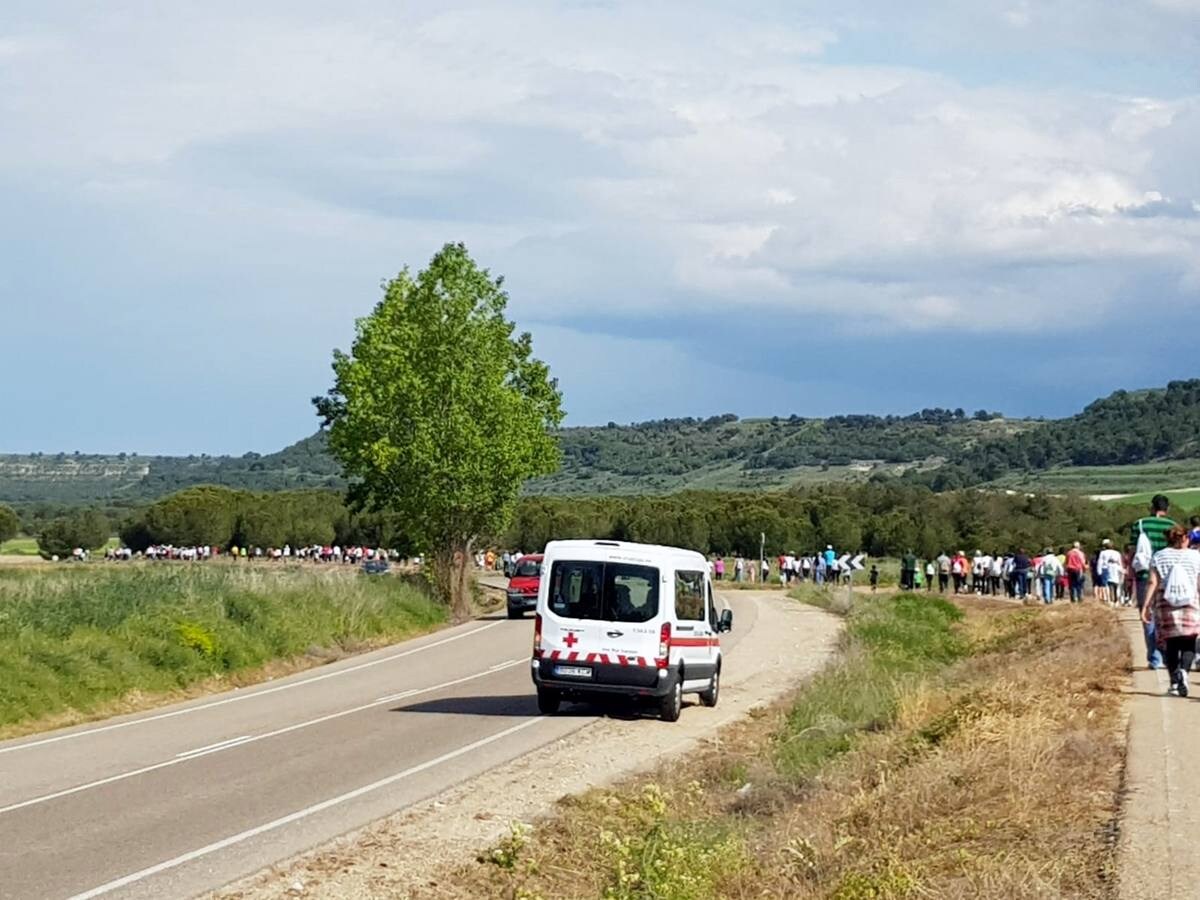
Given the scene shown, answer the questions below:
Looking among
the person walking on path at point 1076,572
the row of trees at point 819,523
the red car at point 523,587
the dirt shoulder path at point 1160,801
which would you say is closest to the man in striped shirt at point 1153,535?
the dirt shoulder path at point 1160,801

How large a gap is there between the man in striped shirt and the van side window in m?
5.52

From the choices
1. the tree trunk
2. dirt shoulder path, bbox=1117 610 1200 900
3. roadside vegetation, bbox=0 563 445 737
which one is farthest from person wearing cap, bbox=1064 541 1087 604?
dirt shoulder path, bbox=1117 610 1200 900

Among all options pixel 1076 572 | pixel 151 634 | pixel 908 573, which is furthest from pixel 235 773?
pixel 908 573

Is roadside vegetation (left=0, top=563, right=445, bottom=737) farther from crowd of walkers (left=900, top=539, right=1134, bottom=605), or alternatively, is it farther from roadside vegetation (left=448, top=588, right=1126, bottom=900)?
crowd of walkers (left=900, top=539, right=1134, bottom=605)

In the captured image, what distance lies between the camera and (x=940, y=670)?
29516mm

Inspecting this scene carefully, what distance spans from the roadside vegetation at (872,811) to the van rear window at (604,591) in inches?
75.5

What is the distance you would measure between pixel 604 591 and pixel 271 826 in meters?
8.43

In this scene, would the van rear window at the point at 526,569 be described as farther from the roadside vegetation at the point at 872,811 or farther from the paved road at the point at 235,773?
the roadside vegetation at the point at 872,811

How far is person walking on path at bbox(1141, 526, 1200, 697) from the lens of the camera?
16969mm

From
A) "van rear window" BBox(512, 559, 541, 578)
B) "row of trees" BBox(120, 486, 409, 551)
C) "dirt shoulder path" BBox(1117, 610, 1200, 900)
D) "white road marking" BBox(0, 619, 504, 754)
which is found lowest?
"white road marking" BBox(0, 619, 504, 754)

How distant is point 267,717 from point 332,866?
1043 cm

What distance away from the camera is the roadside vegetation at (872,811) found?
950 centimetres

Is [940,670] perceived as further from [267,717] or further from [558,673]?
[267,717]

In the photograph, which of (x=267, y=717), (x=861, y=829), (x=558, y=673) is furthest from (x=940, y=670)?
(x=861, y=829)
